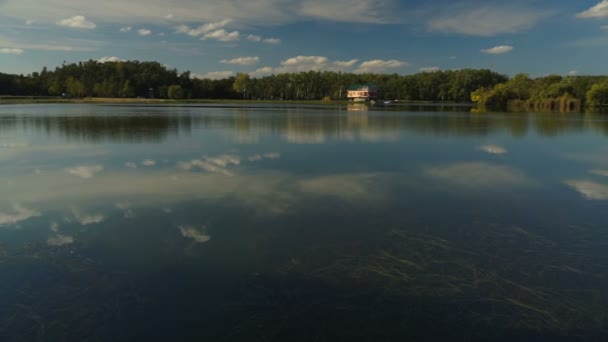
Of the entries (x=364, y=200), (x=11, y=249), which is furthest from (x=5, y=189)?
(x=364, y=200)

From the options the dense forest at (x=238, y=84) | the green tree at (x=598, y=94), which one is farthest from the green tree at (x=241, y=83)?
the green tree at (x=598, y=94)

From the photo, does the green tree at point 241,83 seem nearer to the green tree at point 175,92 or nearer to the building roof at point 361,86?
the green tree at point 175,92

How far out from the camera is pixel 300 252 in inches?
222

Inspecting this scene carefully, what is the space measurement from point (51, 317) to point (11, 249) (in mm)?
2209

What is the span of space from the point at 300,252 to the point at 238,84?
116 m

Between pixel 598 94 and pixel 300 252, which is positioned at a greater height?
pixel 598 94

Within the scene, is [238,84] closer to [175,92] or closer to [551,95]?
[175,92]

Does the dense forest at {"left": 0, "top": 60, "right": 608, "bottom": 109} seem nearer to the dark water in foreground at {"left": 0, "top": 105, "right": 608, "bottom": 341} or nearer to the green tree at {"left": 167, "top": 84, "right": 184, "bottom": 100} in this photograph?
the green tree at {"left": 167, "top": 84, "right": 184, "bottom": 100}

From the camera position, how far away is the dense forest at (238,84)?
10619cm

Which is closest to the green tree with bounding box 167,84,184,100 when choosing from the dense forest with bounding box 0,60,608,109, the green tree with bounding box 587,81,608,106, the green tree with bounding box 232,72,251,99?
the dense forest with bounding box 0,60,608,109

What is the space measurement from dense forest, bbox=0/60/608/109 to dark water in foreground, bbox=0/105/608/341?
84.5 meters

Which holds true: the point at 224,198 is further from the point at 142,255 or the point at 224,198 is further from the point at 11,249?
the point at 11,249

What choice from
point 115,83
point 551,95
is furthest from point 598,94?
point 115,83

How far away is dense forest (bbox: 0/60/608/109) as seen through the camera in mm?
106188
